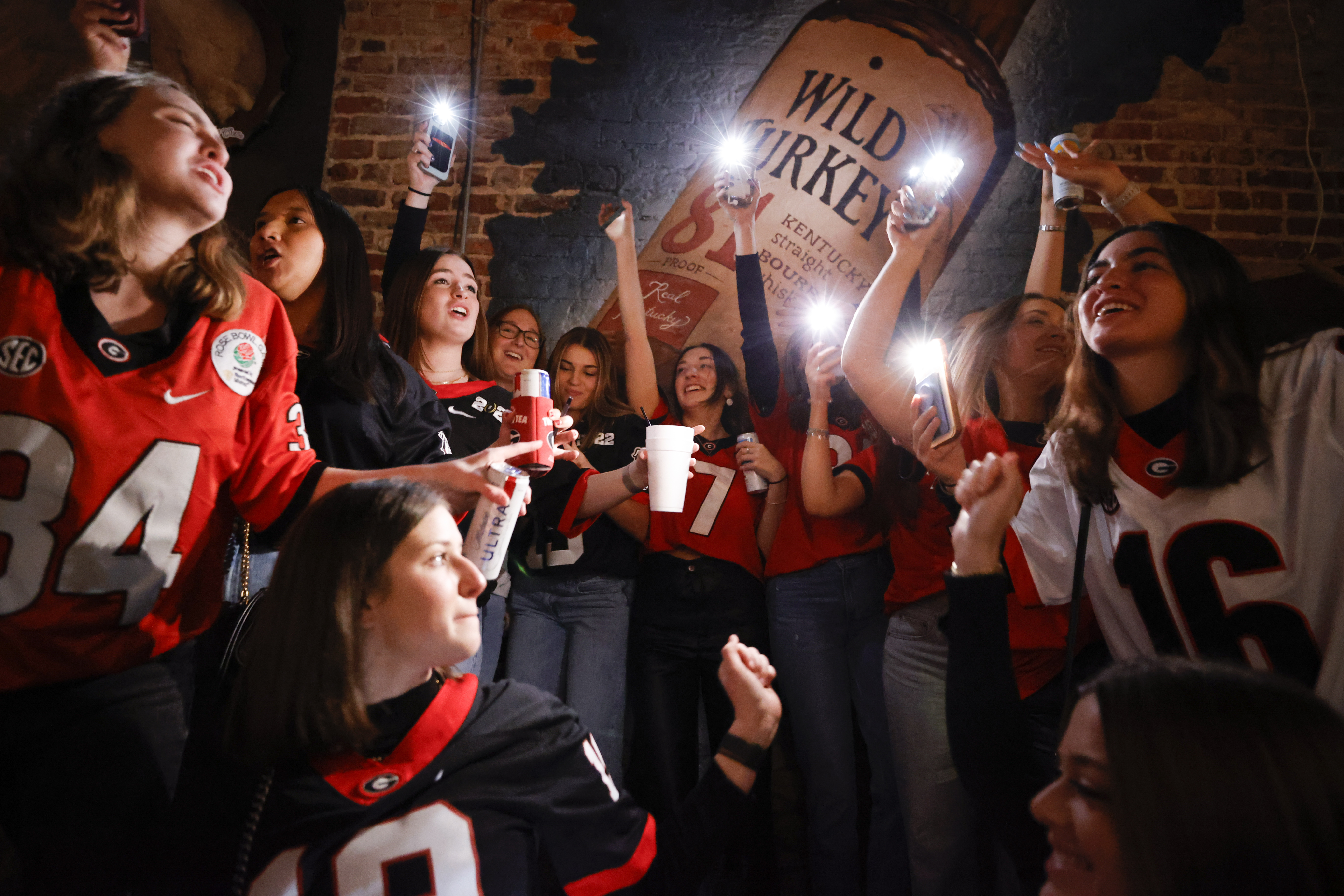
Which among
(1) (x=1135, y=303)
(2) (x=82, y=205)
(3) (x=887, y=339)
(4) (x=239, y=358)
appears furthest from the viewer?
(3) (x=887, y=339)

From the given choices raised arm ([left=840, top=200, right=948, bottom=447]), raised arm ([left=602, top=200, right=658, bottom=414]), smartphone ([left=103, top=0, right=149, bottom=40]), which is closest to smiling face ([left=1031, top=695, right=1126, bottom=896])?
raised arm ([left=840, top=200, right=948, bottom=447])

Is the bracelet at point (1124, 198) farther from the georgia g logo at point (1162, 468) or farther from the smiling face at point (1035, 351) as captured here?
the georgia g logo at point (1162, 468)

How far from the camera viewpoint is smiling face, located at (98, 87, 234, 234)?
1197mm

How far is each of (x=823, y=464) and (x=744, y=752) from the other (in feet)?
3.82

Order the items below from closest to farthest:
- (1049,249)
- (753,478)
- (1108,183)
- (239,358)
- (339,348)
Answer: (239,358), (339,348), (1108,183), (753,478), (1049,249)

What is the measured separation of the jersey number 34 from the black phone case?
154 centimetres

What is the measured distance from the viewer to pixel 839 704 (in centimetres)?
212

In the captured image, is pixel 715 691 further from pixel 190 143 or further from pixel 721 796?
pixel 190 143

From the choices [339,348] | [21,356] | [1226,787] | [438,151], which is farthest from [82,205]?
[1226,787]

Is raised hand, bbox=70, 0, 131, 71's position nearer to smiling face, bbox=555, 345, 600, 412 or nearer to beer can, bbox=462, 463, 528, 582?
smiling face, bbox=555, 345, 600, 412

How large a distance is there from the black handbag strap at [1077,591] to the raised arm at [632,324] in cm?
151

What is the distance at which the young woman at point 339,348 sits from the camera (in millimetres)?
1656

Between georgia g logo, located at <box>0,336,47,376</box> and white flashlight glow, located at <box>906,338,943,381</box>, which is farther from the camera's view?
white flashlight glow, located at <box>906,338,943,381</box>

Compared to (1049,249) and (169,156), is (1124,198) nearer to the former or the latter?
(1049,249)
